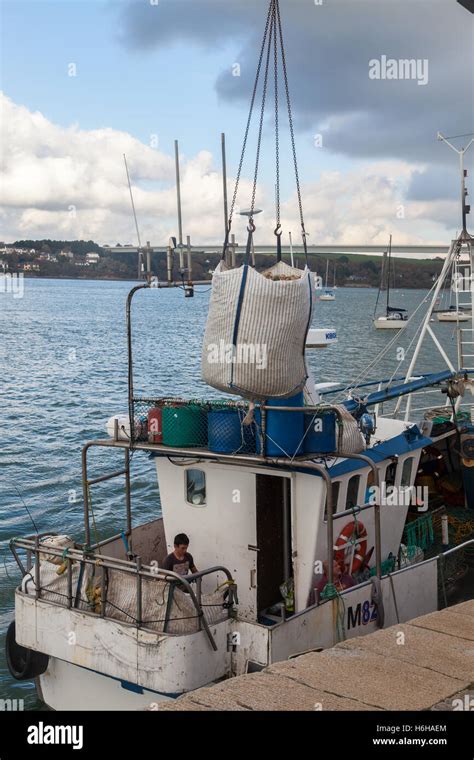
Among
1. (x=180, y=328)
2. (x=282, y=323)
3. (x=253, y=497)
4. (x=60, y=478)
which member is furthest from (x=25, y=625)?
(x=180, y=328)

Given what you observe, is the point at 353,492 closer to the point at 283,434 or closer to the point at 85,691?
the point at 283,434

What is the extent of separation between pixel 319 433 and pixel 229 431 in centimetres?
113

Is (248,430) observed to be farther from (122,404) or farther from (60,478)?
(122,404)

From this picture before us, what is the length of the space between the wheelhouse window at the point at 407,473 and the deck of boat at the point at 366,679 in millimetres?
4100

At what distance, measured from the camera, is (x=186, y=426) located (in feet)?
35.8

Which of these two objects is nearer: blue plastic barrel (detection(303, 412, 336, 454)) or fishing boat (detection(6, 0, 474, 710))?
fishing boat (detection(6, 0, 474, 710))

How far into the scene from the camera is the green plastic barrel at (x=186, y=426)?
10.9 metres

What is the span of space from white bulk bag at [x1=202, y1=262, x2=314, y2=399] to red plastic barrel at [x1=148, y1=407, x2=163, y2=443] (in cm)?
183

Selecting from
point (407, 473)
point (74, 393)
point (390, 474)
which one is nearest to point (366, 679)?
point (390, 474)

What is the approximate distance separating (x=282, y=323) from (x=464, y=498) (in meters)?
9.51

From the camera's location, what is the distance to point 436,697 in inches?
301

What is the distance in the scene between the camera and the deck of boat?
754 cm

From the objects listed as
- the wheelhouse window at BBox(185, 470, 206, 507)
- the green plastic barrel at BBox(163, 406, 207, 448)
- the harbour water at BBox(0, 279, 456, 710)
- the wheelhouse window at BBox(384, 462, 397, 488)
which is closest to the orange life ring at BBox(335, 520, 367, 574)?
the wheelhouse window at BBox(384, 462, 397, 488)

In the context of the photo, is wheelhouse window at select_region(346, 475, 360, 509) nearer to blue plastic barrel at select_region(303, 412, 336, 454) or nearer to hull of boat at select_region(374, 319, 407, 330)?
blue plastic barrel at select_region(303, 412, 336, 454)
